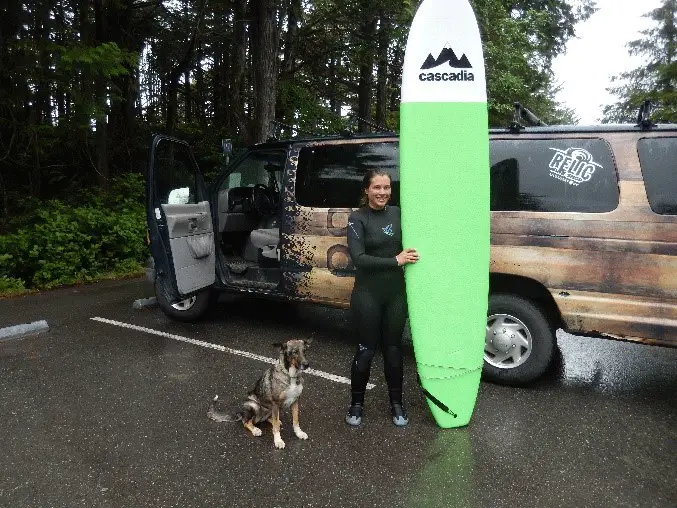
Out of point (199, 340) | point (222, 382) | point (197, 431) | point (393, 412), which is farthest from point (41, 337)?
point (393, 412)

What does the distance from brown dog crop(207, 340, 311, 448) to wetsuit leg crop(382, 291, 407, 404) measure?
551 mm

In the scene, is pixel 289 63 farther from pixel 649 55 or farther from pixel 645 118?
pixel 649 55

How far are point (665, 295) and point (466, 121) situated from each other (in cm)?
181

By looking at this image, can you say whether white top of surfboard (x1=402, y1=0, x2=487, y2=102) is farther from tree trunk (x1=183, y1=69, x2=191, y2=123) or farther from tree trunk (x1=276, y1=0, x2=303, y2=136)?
tree trunk (x1=183, y1=69, x2=191, y2=123)

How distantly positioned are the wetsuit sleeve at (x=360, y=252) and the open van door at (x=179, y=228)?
243 cm

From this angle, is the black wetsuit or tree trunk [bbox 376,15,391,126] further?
tree trunk [bbox 376,15,391,126]

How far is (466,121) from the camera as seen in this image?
11.9 ft

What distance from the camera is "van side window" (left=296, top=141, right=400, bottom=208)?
185 inches

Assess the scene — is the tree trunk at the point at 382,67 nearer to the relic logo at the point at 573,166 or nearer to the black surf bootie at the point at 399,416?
the relic logo at the point at 573,166

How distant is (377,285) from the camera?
11.1ft

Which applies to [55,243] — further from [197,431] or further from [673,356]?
[673,356]

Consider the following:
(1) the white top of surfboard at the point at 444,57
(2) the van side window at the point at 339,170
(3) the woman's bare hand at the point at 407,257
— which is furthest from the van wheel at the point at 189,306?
(1) the white top of surfboard at the point at 444,57

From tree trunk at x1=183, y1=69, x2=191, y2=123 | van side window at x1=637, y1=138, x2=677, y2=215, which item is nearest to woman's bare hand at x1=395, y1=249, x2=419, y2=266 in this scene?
van side window at x1=637, y1=138, x2=677, y2=215

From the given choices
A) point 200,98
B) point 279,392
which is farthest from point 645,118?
point 200,98
